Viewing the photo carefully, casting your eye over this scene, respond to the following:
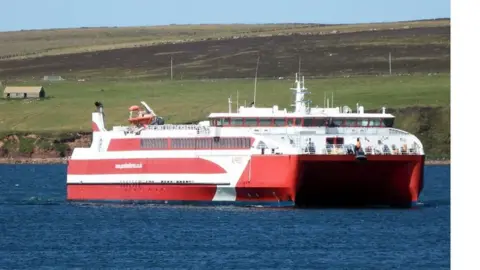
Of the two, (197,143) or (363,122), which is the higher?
(363,122)

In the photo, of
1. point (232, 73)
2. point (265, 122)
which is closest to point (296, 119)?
point (265, 122)

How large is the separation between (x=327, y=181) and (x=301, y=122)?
10.9ft

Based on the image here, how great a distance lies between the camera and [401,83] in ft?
381

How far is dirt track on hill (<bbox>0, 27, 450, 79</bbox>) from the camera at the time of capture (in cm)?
12638

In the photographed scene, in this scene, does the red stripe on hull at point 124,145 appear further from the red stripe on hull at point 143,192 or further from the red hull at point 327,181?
the red hull at point 327,181

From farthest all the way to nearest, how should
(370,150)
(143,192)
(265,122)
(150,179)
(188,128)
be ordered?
(143,192)
(150,179)
(188,128)
(265,122)
(370,150)

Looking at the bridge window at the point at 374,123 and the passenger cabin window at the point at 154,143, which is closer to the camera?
the bridge window at the point at 374,123

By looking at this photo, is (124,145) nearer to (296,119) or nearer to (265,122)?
(265,122)

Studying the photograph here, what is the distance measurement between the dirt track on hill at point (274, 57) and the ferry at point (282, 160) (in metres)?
72.6

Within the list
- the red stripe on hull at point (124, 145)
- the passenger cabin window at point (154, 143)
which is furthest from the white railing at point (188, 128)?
the red stripe on hull at point (124, 145)

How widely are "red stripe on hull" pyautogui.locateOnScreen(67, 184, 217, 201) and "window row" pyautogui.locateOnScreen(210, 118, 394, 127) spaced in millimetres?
3085

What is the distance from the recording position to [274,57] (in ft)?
435

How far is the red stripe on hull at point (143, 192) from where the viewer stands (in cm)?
4988

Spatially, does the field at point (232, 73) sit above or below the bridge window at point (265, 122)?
above
